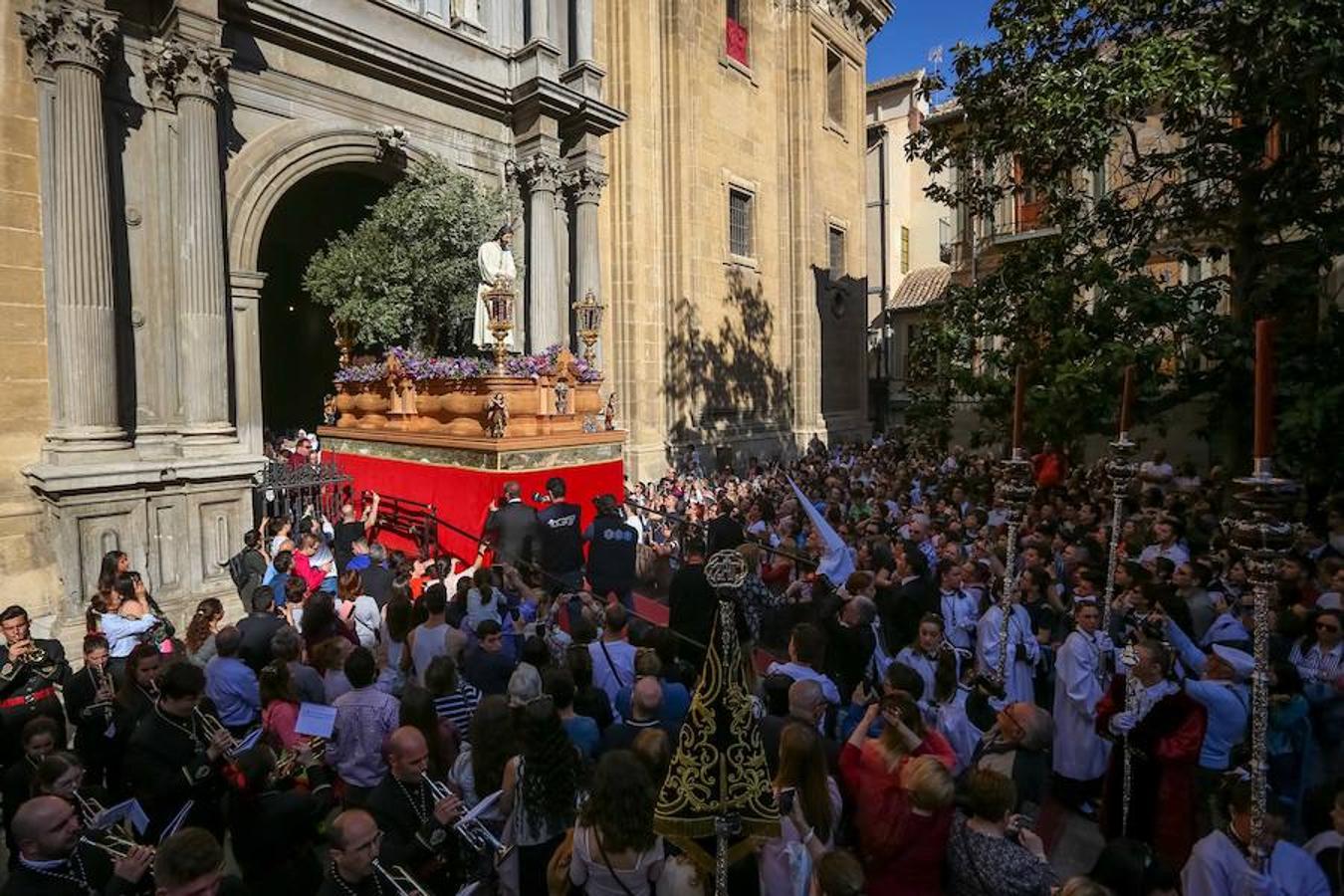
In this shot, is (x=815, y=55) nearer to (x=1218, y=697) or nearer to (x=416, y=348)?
(x=416, y=348)

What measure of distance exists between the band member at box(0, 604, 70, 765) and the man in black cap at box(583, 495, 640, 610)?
466cm

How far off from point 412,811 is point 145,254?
10.1 m

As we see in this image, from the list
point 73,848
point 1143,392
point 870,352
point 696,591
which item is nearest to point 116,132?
point 696,591

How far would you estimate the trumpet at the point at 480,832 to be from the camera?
11.4 ft

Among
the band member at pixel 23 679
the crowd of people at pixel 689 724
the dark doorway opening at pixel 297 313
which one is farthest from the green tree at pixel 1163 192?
the dark doorway opening at pixel 297 313

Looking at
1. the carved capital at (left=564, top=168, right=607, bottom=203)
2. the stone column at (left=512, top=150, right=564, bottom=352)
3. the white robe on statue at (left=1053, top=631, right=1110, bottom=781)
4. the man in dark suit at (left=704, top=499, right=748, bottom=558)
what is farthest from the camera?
the carved capital at (left=564, top=168, right=607, bottom=203)

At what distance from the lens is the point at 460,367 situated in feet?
40.4

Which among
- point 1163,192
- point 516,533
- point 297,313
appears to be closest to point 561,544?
point 516,533

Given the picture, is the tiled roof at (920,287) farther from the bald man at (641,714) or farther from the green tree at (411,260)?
the bald man at (641,714)

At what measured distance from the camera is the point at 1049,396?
7840 millimetres

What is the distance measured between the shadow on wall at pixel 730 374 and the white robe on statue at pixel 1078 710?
14505 millimetres

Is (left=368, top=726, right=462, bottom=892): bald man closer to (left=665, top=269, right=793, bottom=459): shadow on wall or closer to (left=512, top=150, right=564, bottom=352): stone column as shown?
(left=512, top=150, right=564, bottom=352): stone column

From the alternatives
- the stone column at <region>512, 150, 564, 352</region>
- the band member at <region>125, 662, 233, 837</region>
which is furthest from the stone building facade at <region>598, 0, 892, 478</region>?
the band member at <region>125, 662, 233, 837</region>

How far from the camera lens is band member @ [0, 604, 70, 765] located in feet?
15.1
